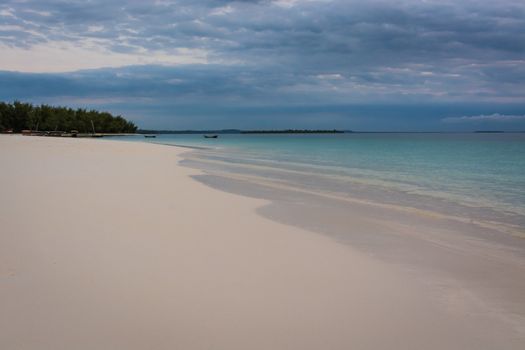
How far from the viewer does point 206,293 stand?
4.33 metres

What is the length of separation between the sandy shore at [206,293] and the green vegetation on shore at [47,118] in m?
120

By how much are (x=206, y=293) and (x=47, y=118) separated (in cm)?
13524

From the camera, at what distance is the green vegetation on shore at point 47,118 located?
11569cm

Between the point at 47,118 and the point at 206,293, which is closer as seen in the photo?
the point at 206,293

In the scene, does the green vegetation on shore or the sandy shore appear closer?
the sandy shore

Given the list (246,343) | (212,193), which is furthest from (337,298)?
(212,193)

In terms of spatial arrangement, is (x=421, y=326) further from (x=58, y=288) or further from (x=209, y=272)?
(x=58, y=288)

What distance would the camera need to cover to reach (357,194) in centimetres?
1378

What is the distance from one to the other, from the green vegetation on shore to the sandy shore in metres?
120

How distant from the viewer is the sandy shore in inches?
136

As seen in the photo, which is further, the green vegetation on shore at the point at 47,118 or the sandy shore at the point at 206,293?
the green vegetation on shore at the point at 47,118

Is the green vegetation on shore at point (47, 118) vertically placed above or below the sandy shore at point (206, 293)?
above

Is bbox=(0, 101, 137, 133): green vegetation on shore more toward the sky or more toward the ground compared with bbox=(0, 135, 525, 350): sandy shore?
more toward the sky

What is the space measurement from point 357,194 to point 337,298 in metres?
9.68
